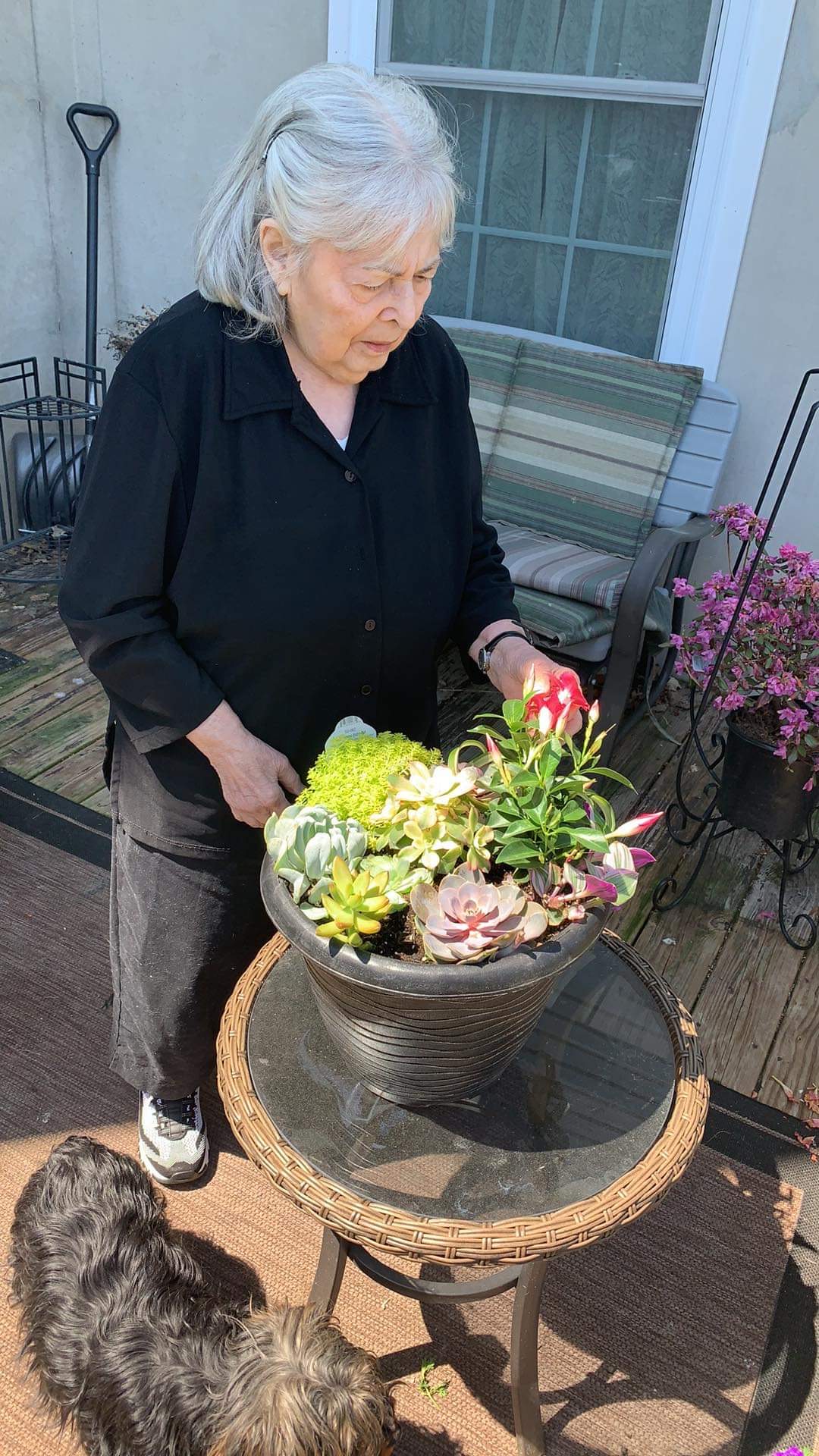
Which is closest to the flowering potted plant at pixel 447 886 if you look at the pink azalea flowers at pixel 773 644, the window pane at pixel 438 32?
the pink azalea flowers at pixel 773 644

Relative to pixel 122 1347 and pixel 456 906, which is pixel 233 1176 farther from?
pixel 456 906

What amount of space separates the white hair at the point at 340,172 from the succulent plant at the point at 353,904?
0.75 m

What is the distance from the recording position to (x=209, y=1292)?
1502mm

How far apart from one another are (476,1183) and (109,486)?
36.9 inches

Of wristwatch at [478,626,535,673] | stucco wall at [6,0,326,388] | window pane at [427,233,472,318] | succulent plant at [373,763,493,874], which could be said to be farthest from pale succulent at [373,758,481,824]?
stucco wall at [6,0,326,388]

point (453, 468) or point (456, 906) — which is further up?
point (453, 468)

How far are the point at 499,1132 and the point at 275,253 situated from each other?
3.60ft

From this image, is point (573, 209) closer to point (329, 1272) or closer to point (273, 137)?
point (273, 137)

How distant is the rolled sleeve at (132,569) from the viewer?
1306 millimetres

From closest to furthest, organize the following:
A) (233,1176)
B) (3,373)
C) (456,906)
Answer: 1. (456,906)
2. (233,1176)
3. (3,373)

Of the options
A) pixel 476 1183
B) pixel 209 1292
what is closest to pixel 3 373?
pixel 209 1292

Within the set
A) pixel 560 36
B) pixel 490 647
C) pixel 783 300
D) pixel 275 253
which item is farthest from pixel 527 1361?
pixel 560 36

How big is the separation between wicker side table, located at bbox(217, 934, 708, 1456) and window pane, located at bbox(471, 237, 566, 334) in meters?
2.83

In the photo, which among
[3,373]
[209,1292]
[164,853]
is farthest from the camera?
[3,373]
